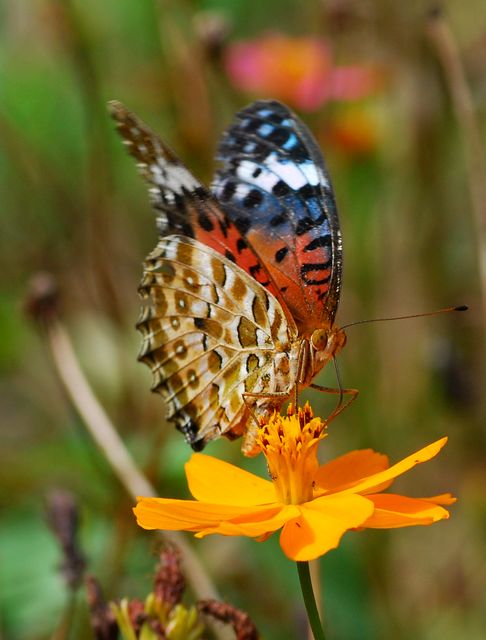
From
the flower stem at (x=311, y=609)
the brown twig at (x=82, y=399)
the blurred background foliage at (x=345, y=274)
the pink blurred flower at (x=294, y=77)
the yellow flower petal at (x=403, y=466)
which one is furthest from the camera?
the pink blurred flower at (x=294, y=77)

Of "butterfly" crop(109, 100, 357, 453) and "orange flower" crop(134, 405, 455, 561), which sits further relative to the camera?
"butterfly" crop(109, 100, 357, 453)

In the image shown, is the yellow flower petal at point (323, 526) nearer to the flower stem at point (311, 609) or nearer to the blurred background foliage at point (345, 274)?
the flower stem at point (311, 609)

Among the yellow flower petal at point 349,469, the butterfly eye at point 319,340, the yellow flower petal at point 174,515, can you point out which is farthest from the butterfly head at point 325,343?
the yellow flower petal at point 174,515

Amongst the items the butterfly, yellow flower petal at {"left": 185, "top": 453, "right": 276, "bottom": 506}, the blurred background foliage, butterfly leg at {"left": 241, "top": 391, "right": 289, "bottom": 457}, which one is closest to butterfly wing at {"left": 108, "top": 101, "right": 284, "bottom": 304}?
the butterfly

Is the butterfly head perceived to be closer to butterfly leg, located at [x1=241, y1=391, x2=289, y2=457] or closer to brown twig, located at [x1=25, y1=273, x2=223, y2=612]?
butterfly leg, located at [x1=241, y1=391, x2=289, y2=457]

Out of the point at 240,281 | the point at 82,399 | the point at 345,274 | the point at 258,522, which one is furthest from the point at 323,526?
the point at 345,274

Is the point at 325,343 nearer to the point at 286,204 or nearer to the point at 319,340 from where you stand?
the point at 319,340

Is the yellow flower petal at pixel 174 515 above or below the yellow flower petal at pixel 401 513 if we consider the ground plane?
above
